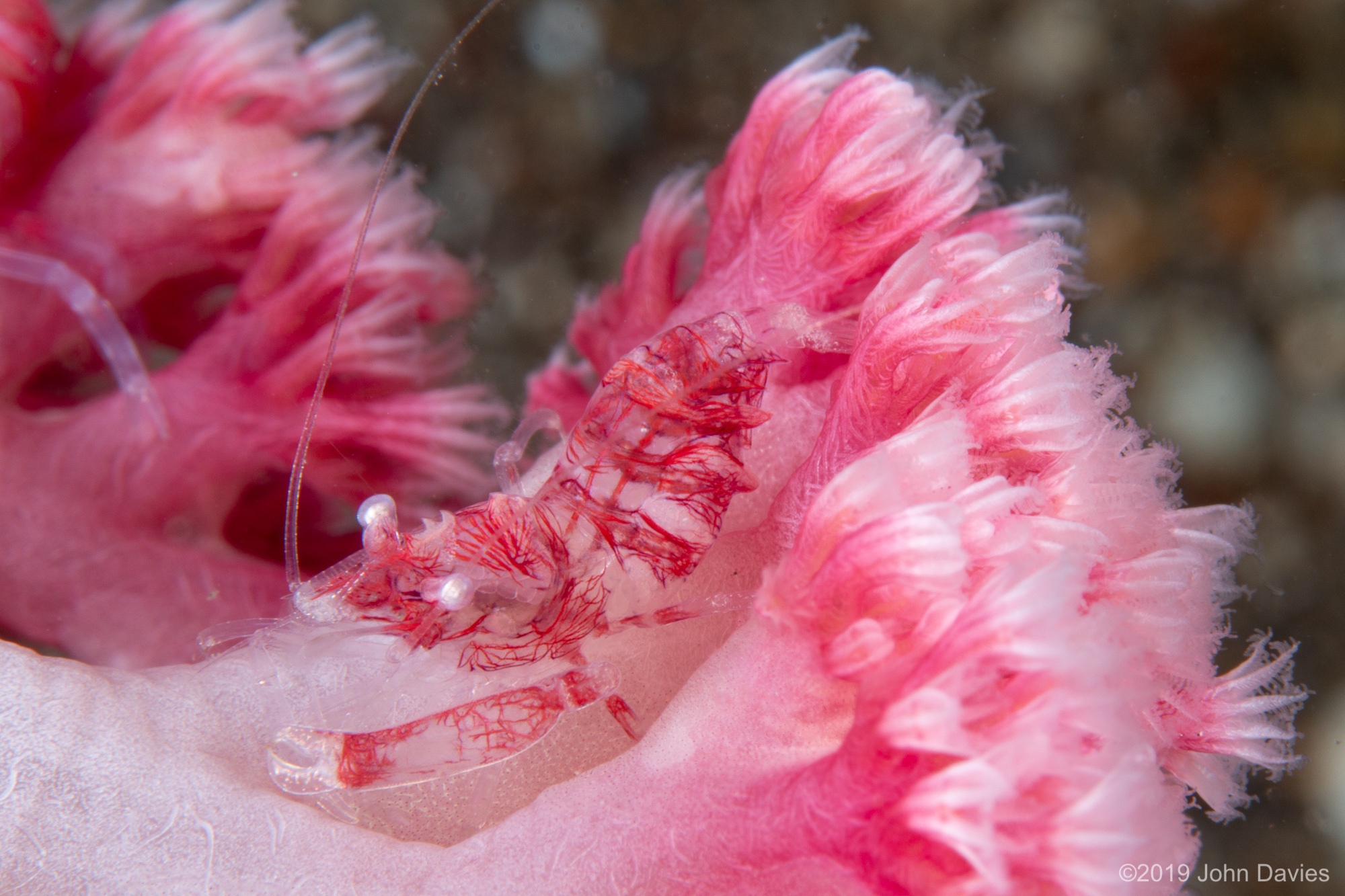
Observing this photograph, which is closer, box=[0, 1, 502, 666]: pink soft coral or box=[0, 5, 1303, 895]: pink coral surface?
box=[0, 5, 1303, 895]: pink coral surface

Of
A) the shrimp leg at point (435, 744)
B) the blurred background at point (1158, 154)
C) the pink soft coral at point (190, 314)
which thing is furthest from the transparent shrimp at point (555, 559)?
the blurred background at point (1158, 154)

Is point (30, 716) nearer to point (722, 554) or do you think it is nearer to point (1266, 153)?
point (722, 554)

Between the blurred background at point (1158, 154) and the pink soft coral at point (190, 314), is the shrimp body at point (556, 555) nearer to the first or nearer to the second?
the pink soft coral at point (190, 314)

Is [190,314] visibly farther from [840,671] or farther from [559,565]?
[840,671]

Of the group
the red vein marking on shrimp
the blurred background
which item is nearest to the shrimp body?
the red vein marking on shrimp

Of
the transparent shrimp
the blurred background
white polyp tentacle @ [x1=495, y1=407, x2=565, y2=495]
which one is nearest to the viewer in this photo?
the transparent shrimp

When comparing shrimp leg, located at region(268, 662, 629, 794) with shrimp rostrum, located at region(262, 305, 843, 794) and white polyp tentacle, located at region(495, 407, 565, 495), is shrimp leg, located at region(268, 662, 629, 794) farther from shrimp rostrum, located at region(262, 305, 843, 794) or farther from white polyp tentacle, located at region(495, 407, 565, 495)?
white polyp tentacle, located at region(495, 407, 565, 495)
